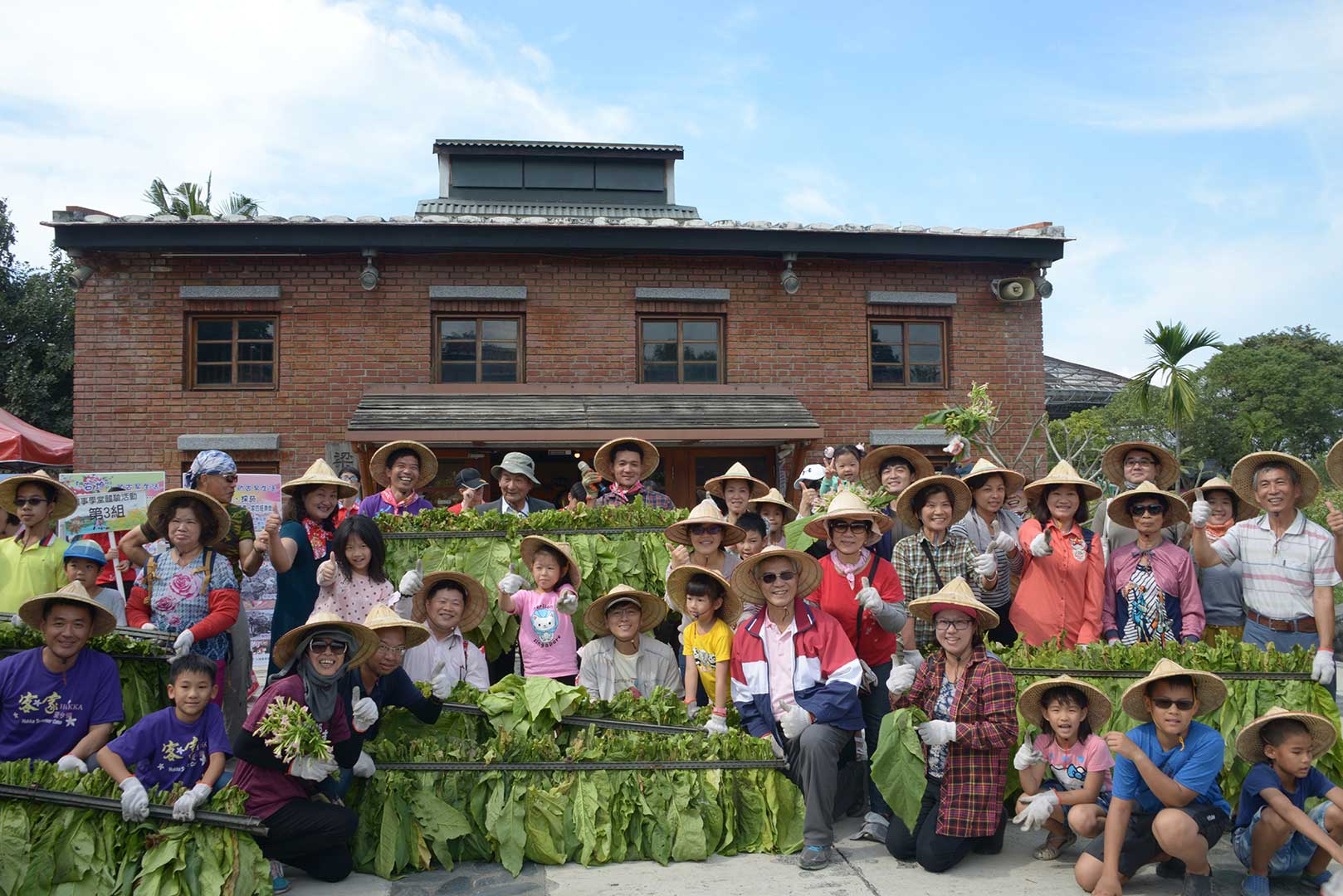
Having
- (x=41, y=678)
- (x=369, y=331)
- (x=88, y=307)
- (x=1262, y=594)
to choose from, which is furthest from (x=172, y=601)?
(x=88, y=307)

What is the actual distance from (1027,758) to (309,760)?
135 inches

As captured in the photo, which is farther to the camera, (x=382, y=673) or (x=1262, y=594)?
(x=1262, y=594)

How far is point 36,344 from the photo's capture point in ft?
73.8

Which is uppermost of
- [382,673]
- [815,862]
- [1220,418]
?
[1220,418]

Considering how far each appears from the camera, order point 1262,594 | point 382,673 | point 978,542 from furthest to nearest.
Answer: point 978,542
point 1262,594
point 382,673

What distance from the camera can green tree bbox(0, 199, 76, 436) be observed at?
853 inches

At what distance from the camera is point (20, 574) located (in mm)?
5566

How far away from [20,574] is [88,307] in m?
7.18

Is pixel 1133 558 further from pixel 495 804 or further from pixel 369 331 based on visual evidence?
pixel 369 331

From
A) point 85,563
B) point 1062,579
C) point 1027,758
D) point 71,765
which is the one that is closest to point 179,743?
point 71,765

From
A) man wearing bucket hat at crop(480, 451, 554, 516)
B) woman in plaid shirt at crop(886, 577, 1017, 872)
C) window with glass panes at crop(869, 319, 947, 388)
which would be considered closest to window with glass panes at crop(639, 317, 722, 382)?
window with glass panes at crop(869, 319, 947, 388)

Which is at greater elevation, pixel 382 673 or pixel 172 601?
pixel 172 601

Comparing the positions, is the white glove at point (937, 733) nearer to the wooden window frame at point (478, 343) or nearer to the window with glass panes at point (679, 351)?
the window with glass panes at point (679, 351)

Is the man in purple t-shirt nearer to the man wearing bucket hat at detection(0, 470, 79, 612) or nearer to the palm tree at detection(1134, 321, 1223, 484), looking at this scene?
the man wearing bucket hat at detection(0, 470, 79, 612)
